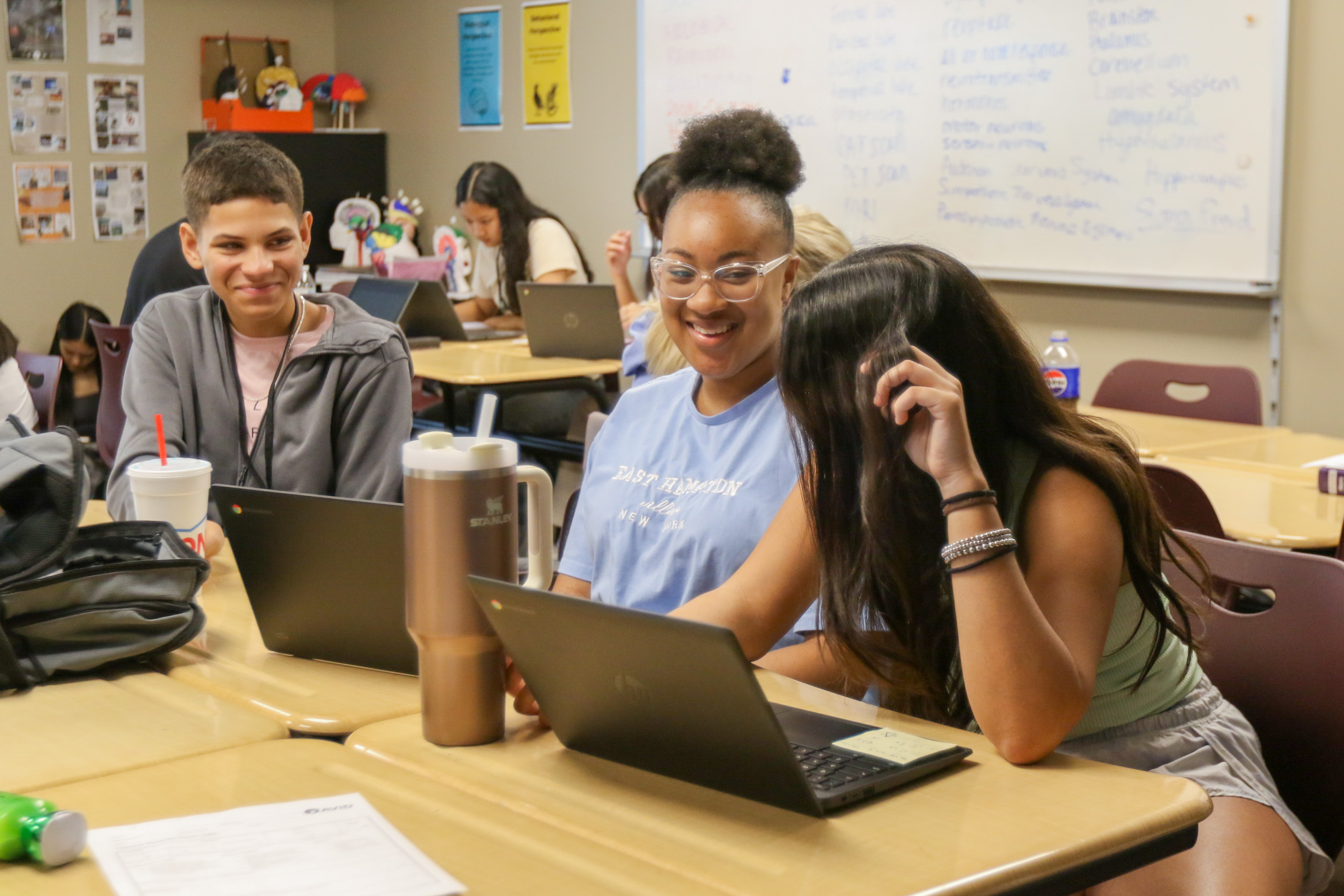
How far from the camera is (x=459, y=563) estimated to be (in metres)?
1.07

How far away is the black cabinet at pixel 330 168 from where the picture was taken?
21.9 feet

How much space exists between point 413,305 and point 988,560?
3.63 metres

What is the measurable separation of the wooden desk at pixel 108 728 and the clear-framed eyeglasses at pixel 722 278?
2.48 feet

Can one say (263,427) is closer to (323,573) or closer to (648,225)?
(323,573)

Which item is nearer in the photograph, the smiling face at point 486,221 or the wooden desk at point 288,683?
the wooden desk at point 288,683

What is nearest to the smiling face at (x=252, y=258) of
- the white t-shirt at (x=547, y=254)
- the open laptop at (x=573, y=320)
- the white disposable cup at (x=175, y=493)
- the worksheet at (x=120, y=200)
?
the white disposable cup at (x=175, y=493)

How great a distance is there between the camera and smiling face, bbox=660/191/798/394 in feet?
5.50

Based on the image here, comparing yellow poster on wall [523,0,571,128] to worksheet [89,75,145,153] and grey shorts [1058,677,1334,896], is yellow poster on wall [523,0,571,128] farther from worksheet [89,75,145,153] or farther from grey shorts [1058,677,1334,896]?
grey shorts [1058,677,1334,896]

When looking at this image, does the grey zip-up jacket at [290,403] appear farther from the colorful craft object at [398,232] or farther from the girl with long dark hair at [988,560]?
the colorful craft object at [398,232]

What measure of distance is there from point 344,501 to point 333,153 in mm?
5937

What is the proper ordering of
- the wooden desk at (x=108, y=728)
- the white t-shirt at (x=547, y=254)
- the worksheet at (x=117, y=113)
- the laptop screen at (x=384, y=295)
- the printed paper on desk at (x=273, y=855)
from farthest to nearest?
the worksheet at (x=117, y=113) → the white t-shirt at (x=547, y=254) → the laptop screen at (x=384, y=295) → the wooden desk at (x=108, y=728) → the printed paper on desk at (x=273, y=855)

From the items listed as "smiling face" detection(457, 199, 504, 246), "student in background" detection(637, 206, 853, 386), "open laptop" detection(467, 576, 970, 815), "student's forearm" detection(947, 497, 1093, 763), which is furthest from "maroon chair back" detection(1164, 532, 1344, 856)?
"smiling face" detection(457, 199, 504, 246)

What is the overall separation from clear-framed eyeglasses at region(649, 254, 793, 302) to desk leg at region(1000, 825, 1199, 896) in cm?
88

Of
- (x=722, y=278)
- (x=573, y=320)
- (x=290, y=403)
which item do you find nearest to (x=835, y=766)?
(x=722, y=278)
